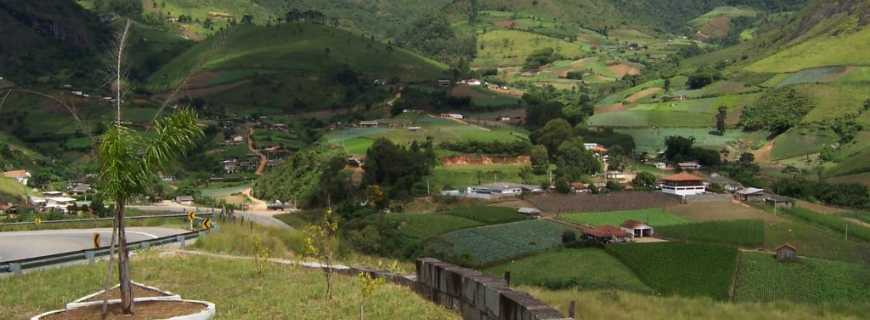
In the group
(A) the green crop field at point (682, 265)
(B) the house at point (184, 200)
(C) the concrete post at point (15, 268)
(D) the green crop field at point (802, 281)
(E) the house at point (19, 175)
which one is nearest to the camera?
(C) the concrete post at point (15, 268)

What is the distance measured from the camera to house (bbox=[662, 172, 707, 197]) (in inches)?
2283

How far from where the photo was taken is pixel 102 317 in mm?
11625

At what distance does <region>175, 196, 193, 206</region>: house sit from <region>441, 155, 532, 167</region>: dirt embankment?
18.7m

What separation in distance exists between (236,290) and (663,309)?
26.0 feet

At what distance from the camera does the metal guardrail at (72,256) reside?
53.7 ft

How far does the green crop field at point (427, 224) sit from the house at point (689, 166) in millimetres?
27856

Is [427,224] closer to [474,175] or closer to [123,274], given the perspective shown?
[474,175]

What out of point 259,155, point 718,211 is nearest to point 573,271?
point 718,211

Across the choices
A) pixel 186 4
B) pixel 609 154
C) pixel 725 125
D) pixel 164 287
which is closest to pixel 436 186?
pixel 609 154

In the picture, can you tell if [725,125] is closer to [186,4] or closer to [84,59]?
[84,59]

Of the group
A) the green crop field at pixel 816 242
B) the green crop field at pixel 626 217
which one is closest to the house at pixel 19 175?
the green crop field at pixel 626 217

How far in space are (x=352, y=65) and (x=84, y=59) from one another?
133ft

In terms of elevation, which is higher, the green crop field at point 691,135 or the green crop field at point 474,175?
the green crop field at point 691,135

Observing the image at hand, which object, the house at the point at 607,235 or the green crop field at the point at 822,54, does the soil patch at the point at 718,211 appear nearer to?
the house at the point at 607,235
